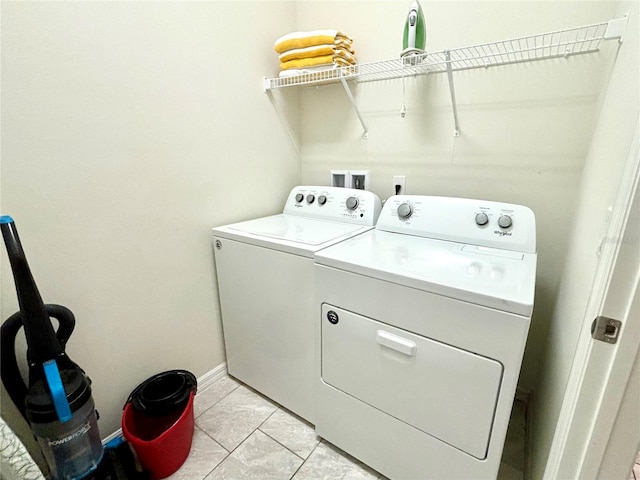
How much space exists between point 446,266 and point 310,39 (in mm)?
1274

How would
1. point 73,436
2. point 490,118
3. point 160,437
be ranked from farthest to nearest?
point 490,118
point 160,437
point 73,436

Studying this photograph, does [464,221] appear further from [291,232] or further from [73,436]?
[73,436]

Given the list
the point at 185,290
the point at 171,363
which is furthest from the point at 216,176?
the point at 171,363

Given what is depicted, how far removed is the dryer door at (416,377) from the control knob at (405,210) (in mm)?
582

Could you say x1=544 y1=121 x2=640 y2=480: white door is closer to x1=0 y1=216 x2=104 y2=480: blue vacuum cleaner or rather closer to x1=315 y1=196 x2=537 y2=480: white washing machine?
x1=315 y1=196 x2=537 y2=480: white washing machine

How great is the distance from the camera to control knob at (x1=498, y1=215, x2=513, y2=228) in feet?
4.01

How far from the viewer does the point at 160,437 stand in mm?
1160

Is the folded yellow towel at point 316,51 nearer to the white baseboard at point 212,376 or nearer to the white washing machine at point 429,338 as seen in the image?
the white washing machine at point 429,338

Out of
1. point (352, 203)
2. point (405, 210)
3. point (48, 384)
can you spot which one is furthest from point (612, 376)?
point (48, 384)

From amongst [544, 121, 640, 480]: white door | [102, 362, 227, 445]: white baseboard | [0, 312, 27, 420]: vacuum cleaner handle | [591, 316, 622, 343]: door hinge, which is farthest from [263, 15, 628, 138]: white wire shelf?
[102, 362, 227, 445]: white baseboard

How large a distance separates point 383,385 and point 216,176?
1.22 m

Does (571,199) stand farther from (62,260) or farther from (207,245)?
(62,260)

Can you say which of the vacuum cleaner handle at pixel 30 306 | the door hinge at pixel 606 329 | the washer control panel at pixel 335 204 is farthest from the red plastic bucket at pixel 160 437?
the door hinge at pixel 606 329

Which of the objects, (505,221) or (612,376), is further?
(505,221)
